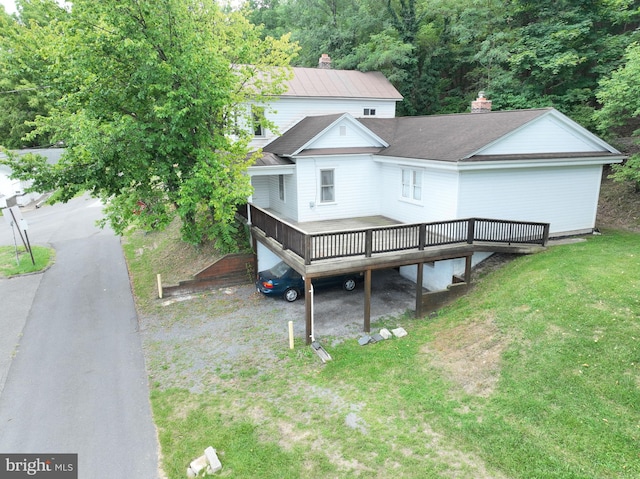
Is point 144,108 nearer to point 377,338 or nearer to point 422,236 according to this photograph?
point 422,236

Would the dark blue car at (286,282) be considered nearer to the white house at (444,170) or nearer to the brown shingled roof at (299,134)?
the white house at (444,170)

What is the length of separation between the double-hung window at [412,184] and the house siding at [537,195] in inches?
88.3

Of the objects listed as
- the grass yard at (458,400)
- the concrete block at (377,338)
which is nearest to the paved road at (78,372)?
the grass yard at (458,400)

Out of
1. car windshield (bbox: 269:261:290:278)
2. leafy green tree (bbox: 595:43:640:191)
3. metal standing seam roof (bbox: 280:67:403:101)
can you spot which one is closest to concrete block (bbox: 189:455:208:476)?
car windshield (bbox: 269:261:290:278)

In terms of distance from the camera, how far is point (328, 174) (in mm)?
17219

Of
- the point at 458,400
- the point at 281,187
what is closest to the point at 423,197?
the point at 281,187

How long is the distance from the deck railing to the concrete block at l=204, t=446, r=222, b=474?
538 centimetres

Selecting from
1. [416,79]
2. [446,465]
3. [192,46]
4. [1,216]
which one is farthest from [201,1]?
[1,216]

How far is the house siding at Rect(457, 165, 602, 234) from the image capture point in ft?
46.3

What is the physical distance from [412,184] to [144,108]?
33.4 ft

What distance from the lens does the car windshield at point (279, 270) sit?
1459cm

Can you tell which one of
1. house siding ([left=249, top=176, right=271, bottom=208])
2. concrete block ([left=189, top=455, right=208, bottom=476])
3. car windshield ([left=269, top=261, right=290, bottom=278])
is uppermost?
house siding ([left=249, top=176, right=271, bottom=208])

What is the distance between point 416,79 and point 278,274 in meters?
22.1

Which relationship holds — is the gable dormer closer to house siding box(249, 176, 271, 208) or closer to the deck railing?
house siding box(249, 176, 271, 208)
